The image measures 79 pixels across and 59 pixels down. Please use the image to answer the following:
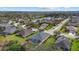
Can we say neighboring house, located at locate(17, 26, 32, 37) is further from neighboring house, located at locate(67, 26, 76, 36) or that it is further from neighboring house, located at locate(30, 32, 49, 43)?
neighboring house, located at locate(67, 26, 76, 36)

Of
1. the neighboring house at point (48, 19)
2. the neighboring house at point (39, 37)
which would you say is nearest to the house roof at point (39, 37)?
the neighboring house at point (39, 37)

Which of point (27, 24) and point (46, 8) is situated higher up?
point (46, 8)

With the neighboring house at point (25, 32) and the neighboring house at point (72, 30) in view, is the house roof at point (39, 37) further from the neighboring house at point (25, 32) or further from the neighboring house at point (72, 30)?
the neighboring house at point (72, 30)

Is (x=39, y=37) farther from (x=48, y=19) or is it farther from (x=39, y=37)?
(x=48, y=19)

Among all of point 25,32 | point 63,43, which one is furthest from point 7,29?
point 63,43

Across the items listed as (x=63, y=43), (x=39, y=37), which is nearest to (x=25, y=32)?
(x=39, y=37)

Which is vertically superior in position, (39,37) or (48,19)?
(48,19)
